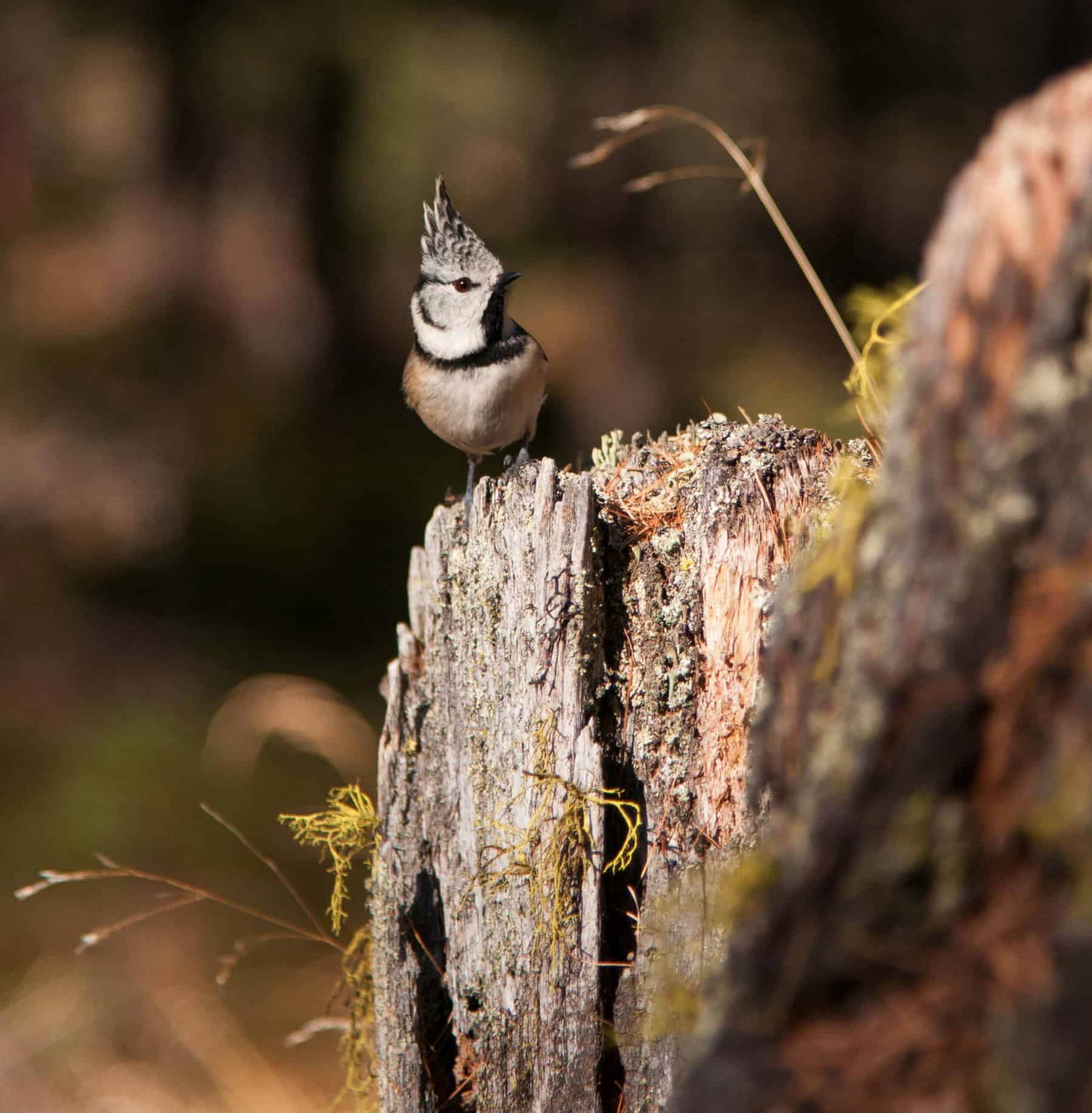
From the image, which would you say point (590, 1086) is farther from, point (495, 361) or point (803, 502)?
point (495, 361)

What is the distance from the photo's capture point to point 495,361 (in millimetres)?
3736

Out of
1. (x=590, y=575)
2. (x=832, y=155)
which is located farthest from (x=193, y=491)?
(x=832, y=155)

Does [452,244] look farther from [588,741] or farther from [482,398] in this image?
[588,741]

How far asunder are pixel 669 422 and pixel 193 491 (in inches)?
141

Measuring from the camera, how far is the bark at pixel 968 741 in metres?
1.15

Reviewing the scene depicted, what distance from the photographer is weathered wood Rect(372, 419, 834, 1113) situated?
212 centimetres

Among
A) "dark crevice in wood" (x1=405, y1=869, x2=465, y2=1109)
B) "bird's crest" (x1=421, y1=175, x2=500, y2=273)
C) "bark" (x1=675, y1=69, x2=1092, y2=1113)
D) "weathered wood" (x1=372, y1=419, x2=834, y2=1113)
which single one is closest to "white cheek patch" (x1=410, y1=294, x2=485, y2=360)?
"bird's crest" (x1=421, y1=175, x2=500, y2=273)

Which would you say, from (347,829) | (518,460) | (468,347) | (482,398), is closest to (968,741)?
(347,829)

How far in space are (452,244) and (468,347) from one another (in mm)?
319

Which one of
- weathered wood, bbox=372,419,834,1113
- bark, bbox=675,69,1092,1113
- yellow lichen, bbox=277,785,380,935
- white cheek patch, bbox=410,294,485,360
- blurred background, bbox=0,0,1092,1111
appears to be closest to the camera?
bark, bbox=675,69,1092,1113

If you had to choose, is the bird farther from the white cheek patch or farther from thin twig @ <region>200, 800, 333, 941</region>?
thin twig @ <region>200, 800, 333, 941</region>

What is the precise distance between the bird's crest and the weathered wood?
1.52 m

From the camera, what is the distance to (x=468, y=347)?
3.79 metres

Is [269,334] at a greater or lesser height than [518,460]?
greater
